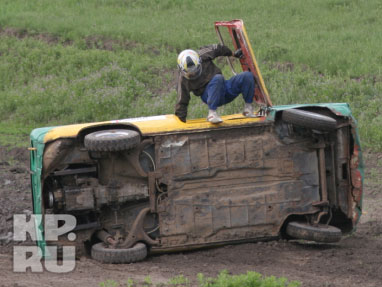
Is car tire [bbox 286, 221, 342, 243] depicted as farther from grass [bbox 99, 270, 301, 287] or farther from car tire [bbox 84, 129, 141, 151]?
car tire [bbox 84, 129, 141, 151]

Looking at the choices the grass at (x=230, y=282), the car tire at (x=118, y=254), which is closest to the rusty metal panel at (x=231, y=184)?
the car tire at (x=118, y=254)

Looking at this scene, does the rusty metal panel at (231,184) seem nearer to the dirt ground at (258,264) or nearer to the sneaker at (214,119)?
the sneaker at (214,119)

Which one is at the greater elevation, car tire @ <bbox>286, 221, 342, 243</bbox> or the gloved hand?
the gloved hand

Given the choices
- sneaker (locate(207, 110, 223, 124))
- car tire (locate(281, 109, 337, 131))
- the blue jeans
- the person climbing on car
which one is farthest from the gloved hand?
car tire (locate(281, 109, 337, 131))

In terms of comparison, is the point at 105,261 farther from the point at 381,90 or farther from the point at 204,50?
the point at 381,90

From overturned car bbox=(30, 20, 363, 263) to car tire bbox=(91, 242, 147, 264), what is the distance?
0.01 metres

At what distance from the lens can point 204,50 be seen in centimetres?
930

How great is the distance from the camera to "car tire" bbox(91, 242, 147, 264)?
8516 mm

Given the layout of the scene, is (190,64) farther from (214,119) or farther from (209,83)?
(214,119)

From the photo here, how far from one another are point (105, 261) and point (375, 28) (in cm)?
1473

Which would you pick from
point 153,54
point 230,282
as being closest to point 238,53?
point 230,282

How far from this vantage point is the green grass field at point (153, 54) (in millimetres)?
17781

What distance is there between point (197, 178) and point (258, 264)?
126 cm

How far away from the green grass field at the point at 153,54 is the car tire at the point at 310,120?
651 cm
